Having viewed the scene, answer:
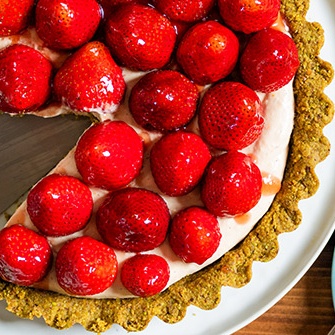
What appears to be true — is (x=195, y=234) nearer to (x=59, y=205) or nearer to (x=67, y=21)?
(x=59, y=205)

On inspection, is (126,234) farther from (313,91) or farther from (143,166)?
(313,91)

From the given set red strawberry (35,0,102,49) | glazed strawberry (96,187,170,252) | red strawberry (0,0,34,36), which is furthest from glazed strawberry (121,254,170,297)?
red strawberry (0,0,34,36)

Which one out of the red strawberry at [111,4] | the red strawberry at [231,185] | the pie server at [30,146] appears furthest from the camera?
the pie server at [30,146]

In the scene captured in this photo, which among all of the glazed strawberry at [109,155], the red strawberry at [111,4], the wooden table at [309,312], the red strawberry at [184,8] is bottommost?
the wooden table at [309,312]

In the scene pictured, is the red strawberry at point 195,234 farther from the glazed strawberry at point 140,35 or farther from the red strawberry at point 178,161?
the glazed strawberry at point 140,35

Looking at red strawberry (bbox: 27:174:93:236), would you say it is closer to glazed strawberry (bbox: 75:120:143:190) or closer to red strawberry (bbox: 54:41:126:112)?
glazed strawberry (bbox: 75:120:143:190)

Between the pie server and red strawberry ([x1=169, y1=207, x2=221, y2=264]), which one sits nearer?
red strawberry ([x1=169, y1=207, x2=221, y2=264])

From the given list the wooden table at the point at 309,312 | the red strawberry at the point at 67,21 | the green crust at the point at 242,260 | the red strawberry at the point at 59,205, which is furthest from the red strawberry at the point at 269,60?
the wooden table at the point at 309,312
